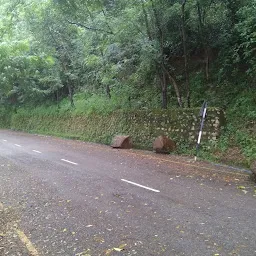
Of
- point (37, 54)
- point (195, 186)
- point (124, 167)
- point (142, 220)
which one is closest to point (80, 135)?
point (37, 54)

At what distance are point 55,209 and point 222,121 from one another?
Result: 8.33 meters

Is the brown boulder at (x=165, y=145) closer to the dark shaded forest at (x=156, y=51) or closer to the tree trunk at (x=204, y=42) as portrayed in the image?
the dark shaded forest at (x=156, y=51)

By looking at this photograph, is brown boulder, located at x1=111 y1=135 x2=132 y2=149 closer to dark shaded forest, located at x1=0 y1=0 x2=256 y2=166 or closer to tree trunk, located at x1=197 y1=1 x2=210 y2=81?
dark shaded forest, located at x1=0 y1=0 x2=256 y2=166

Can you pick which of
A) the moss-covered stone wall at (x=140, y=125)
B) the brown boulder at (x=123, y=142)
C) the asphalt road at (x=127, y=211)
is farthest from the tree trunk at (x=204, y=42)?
the asphalt road at (x=127, y=211)

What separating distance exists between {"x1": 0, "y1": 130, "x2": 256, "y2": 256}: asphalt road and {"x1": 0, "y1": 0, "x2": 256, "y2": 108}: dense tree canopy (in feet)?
21.1

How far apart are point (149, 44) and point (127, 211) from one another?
1020cm

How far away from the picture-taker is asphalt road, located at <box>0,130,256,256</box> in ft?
14.9

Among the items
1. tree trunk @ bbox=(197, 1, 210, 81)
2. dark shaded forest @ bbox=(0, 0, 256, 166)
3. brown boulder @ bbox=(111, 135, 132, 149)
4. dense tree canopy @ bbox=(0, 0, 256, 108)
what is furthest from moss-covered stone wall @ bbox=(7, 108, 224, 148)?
tree trunk @ bbox=(197, 1, 210, 81)

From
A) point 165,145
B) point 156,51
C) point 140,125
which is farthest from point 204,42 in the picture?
point 165,145

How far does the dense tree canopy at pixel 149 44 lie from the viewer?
14148 millimetres

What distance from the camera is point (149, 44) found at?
47.2ft

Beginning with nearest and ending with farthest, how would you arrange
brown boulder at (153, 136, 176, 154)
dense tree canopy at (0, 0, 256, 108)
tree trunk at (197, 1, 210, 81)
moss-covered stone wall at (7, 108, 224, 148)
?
moss-covered stone wall at (7, 108, 224, 148) → brown boulder at (153, 136, 176, 154) → tree trunk at (197, 1, 210, 81) → dense tree canopy at (0, 0, 256, 108)

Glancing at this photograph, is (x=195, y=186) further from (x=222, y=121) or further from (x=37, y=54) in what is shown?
A: (x=37, y=54)

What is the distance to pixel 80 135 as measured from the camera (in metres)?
21.6
